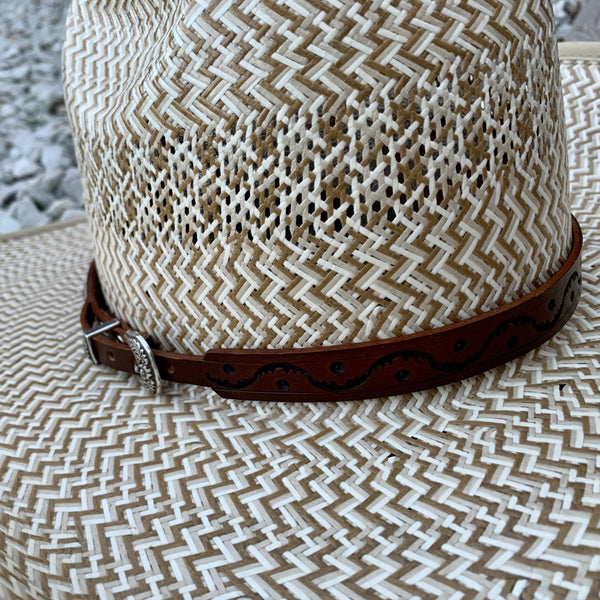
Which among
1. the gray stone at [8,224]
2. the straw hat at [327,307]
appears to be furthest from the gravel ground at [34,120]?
the straw hat at [327,307]

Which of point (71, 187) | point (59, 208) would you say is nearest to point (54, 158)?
point (71, 187)

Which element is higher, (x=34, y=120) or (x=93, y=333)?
(x=93, y=333)

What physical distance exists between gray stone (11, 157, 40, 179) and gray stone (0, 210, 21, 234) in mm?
318

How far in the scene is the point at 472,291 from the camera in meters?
0.76

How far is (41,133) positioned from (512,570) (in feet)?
9.82

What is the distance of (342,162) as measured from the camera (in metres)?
0.70

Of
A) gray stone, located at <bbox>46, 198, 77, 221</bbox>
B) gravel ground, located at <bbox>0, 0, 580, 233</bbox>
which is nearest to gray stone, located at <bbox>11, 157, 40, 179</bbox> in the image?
gravel ground, located at <bbox>0, 0, 580, 233</bbox>

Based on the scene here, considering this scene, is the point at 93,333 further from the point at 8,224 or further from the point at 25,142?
the point at 25,142

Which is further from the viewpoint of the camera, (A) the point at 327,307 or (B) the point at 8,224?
(B) the point at 8,224

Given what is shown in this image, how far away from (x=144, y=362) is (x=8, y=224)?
1910mm

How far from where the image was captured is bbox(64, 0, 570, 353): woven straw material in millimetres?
681

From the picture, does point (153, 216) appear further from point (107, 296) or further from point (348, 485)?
point (348, 485)

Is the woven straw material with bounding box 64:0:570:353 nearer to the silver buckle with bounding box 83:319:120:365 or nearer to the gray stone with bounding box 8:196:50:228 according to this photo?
the silver buckle with bounding box 83:319:120:365

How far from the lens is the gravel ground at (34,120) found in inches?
101
